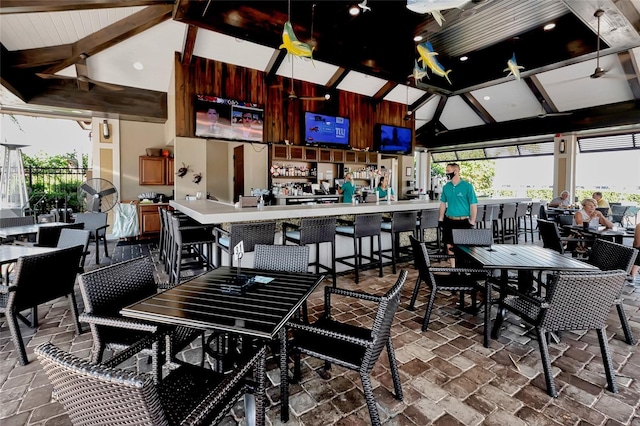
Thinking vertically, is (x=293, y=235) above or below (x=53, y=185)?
below

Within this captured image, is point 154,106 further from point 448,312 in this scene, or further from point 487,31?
point 448,312

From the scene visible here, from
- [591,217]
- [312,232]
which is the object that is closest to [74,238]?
[312,232]

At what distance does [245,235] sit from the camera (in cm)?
349

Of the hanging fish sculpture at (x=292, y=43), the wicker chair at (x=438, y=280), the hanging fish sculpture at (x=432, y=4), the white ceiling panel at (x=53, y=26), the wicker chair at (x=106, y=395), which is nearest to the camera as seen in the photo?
the wicker chair at (x=106, y=395)

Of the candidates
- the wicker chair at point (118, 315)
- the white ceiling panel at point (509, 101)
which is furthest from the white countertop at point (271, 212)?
the white ceiling panel at point (509, 101)

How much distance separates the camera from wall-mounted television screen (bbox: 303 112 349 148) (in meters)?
7.95

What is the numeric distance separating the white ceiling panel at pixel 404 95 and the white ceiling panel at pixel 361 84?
583 mm

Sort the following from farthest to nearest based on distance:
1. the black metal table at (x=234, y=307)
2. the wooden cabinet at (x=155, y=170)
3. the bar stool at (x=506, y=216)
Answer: the wooden cabinet at (x=155, y=170) → the bar stool at (x=506, y=216) → the black metal table at (x=234, y=307)

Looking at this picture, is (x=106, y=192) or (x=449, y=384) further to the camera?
(x=106, y=192)

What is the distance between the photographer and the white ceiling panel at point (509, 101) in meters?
9.17

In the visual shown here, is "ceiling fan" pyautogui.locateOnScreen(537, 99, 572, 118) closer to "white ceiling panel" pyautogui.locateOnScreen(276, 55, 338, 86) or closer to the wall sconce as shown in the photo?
"white ceiling panel" pyautogui.locateOnScreen(276, 55, 338, 86)

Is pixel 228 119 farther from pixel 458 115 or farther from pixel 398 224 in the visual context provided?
pixel 458 115

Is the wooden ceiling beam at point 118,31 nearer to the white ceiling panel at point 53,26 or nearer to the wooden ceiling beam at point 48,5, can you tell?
the white ceiling panel at point 53,26

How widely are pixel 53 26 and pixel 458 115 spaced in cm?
1137
